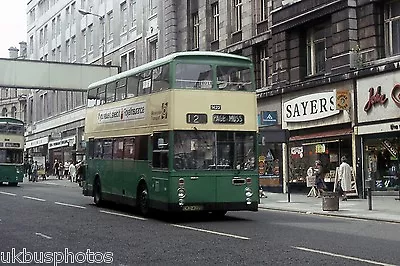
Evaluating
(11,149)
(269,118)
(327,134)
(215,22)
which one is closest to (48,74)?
(11,149)

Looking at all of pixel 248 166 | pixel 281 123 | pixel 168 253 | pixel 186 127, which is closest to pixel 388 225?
pixel 248 166

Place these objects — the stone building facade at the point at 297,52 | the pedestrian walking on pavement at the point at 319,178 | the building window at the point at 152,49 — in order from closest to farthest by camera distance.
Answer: the stone building facade at the point at 297,52, the pedestrian walking on pavement at the point at 319,178, the building window at the point at 152,49

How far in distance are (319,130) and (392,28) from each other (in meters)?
5.80

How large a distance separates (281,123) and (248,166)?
15086 millimetres

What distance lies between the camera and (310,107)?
28.9m

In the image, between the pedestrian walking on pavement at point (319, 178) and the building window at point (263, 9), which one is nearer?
the pedestrian walking on pavement at point (319, 178)

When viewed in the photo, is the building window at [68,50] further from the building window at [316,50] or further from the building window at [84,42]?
the building window at [316,50]

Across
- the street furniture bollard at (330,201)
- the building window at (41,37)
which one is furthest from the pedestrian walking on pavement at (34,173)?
the street furniture bollard at (330,201)

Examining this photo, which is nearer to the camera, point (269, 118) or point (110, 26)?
point (269, 118)

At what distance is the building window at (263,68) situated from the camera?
33938 millimetres

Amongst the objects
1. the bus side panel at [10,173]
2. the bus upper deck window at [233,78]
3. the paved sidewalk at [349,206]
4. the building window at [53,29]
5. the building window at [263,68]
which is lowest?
the paved sidewalk at [349,206]

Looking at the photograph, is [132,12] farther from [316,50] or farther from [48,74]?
[316,50]

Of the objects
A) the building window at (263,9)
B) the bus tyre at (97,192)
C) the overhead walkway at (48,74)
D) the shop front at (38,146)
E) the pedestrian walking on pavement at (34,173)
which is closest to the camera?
the bus tyre at (97,192)

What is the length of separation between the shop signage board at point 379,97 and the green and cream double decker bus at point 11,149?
72.0 ft
